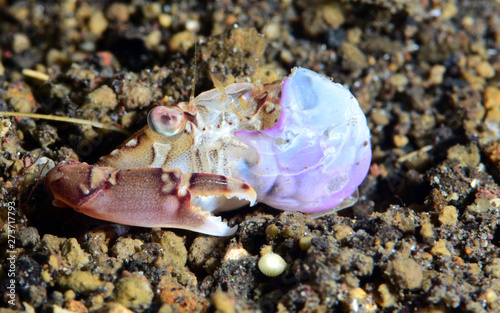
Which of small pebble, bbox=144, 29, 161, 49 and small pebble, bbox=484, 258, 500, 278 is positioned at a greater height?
small pebble, bbox=144, 29, 161, 49

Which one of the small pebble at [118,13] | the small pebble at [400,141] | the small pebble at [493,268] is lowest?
the small pebble at [400,141]

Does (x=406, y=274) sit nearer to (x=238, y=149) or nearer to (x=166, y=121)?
(x=238, y=149)

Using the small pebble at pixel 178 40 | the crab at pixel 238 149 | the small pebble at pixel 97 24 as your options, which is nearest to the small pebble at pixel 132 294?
the crab at pixel 238 149

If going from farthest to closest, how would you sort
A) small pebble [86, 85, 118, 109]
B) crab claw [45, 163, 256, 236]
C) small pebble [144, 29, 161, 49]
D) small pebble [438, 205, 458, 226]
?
small pebble [144, 29, 161, 49] → small pebble [86, 85, 118, 109] → small pebble [438, 205, 458, 226] → crab claw [45, 163, 256, 236]

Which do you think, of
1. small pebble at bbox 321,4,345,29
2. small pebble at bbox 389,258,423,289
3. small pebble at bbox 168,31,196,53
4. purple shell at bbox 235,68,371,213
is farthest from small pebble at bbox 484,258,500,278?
small pebble at bbox 168,31,196,53

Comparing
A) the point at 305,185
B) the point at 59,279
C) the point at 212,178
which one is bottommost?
the point at 59,279

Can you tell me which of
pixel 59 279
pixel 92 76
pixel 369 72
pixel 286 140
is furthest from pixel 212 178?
pixel 369 72

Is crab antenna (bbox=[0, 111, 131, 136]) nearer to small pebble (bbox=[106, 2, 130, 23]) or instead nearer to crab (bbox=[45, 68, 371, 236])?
crab (bbox=[45, 68, 371, 236])

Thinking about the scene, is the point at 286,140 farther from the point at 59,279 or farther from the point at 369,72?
the point at 369,72

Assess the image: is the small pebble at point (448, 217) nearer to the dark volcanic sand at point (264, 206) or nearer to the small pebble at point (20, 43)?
the dark volcanic sand at point (264, 206)
